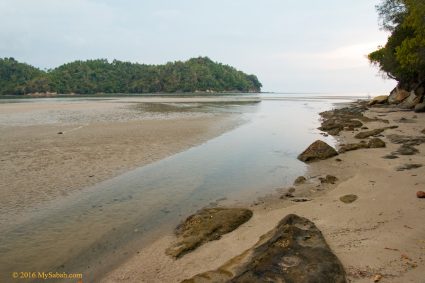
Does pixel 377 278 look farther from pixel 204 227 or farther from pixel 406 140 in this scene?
pixel 406 140

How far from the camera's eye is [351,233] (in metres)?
6.93

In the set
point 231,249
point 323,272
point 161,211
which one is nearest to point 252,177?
point 161,211

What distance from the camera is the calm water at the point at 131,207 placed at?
7117mm

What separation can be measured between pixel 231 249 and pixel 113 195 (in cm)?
572

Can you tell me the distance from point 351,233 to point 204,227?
10.4 ft

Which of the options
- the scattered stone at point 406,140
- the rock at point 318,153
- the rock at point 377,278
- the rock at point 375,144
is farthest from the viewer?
the scattered stone at point 406,140

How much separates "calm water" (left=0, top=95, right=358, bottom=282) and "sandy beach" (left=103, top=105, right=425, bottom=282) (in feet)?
2.69

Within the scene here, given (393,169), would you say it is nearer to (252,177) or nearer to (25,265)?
(252,177)

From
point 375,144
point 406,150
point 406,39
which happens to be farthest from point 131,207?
point 406,39

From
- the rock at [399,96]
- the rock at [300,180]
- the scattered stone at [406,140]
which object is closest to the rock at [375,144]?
the scattered stone at [406,140]

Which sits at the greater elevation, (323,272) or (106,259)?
(323,272)

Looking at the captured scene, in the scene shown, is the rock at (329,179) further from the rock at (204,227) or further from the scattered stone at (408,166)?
the rock at (204,227)

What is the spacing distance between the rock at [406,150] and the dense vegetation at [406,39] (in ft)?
38.0

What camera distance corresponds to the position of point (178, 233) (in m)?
8.10
